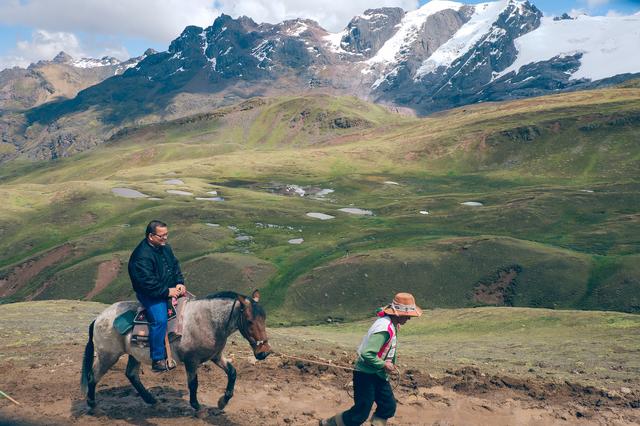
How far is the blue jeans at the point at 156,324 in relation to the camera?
1744cm

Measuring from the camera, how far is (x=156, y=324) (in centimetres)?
1744

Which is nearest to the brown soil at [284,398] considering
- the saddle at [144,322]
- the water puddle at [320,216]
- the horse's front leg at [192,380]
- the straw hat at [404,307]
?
the horse's front leg at [192,380]

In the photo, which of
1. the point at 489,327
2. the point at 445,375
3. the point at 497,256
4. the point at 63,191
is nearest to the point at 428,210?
the point at 497,256

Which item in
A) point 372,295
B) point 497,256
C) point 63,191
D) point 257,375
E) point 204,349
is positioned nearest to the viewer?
point 204,349

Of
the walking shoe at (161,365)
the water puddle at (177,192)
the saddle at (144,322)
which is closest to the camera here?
the walking shoe at (161,365)

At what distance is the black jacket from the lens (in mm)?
17109

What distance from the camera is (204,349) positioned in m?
17.7

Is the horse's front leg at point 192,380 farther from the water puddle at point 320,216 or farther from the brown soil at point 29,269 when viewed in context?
the water puddle at point 320,216

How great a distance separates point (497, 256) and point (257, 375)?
60216 mm

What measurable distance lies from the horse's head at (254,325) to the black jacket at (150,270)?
252 cm

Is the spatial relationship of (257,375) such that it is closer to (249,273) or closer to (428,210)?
(249,273)

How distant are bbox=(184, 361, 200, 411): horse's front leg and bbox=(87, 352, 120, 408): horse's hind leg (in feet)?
8.29

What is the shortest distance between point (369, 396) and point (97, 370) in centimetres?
913

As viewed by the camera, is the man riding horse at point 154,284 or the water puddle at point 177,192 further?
the water puddle at point 177,192
